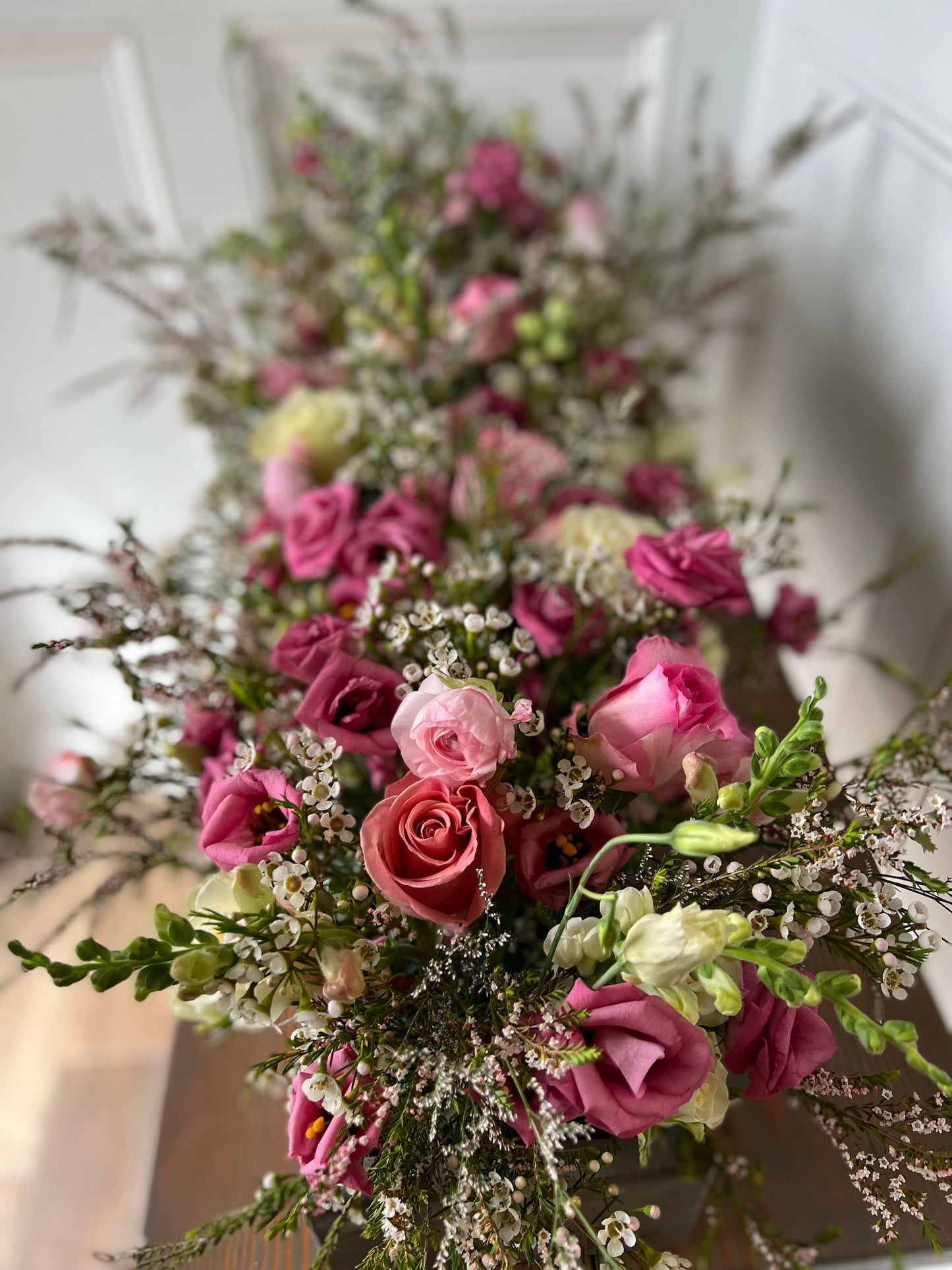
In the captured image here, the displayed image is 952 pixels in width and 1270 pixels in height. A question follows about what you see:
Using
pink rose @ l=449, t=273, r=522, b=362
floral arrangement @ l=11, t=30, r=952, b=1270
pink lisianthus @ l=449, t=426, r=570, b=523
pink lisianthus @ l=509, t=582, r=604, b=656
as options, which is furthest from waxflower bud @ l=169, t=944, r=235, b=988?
pink rose @ l=449, t=273, r=522, b=362

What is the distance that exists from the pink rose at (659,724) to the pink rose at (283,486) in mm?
525

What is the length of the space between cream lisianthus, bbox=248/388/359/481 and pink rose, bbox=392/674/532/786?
59 centimetres

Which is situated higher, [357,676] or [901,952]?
[357,676]

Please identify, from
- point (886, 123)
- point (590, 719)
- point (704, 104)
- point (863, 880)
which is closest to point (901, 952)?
point (863, 880)

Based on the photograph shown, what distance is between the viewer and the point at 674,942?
408mm

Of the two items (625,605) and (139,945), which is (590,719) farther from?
(139,945)

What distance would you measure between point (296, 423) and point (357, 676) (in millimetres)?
557

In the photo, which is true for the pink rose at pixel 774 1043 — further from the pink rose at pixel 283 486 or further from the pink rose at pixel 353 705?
the pink rose at pixel 283 486

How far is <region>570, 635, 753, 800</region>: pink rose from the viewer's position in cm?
51

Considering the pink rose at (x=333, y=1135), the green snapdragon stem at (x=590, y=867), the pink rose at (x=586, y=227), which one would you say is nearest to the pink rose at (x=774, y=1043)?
the green snapdragon stem at (x=590, y=867)

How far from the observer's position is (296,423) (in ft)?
3.41

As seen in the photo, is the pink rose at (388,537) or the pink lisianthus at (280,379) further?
the pink lisianthus at (280,379)

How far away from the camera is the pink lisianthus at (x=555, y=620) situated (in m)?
0.71

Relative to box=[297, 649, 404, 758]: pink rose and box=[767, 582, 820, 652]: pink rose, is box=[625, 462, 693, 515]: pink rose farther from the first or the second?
box=[297, 649, 404, 758]: pink rose
